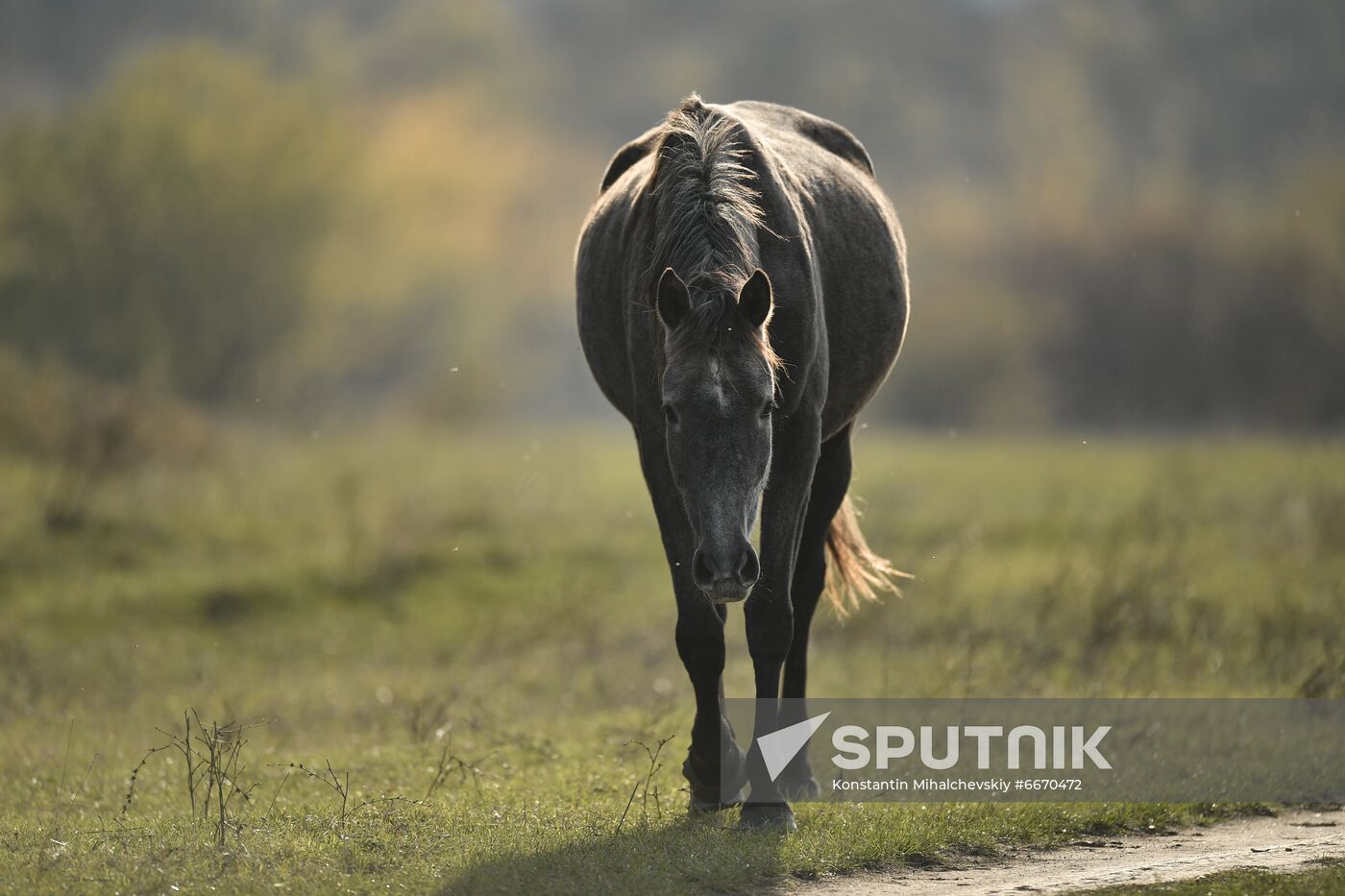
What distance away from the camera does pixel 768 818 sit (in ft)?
20.7

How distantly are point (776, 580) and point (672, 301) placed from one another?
135 cm

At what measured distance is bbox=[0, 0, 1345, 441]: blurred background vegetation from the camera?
31844 mm

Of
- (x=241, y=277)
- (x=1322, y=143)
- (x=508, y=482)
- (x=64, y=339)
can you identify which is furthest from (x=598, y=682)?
(x=1322, y=143)

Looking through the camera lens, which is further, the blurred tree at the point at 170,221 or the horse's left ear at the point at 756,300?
the blurred tree at the point at 170,221

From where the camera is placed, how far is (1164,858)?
20.8 ft

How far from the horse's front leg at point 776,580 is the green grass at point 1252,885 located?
4.67 ft

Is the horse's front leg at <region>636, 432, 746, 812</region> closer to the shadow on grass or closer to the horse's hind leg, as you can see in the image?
the shadow on grass

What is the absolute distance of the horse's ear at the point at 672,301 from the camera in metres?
5.66

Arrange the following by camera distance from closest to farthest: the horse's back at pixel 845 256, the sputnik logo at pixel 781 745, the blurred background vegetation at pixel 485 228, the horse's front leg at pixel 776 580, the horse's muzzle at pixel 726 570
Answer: the horse's muzzle at pixel 726 570 → the horse's front leg at pixel 776 580 → the sputnik logo at pixel 781 745 → the horse's back at pixel 845 256 → the blurred background vegetation at pixel 485 228

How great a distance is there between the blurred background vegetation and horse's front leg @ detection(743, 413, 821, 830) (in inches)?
524

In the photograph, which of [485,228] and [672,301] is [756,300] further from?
[485,228]

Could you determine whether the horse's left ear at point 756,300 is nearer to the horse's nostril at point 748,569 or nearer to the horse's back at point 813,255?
the horse's back at point 813,255
